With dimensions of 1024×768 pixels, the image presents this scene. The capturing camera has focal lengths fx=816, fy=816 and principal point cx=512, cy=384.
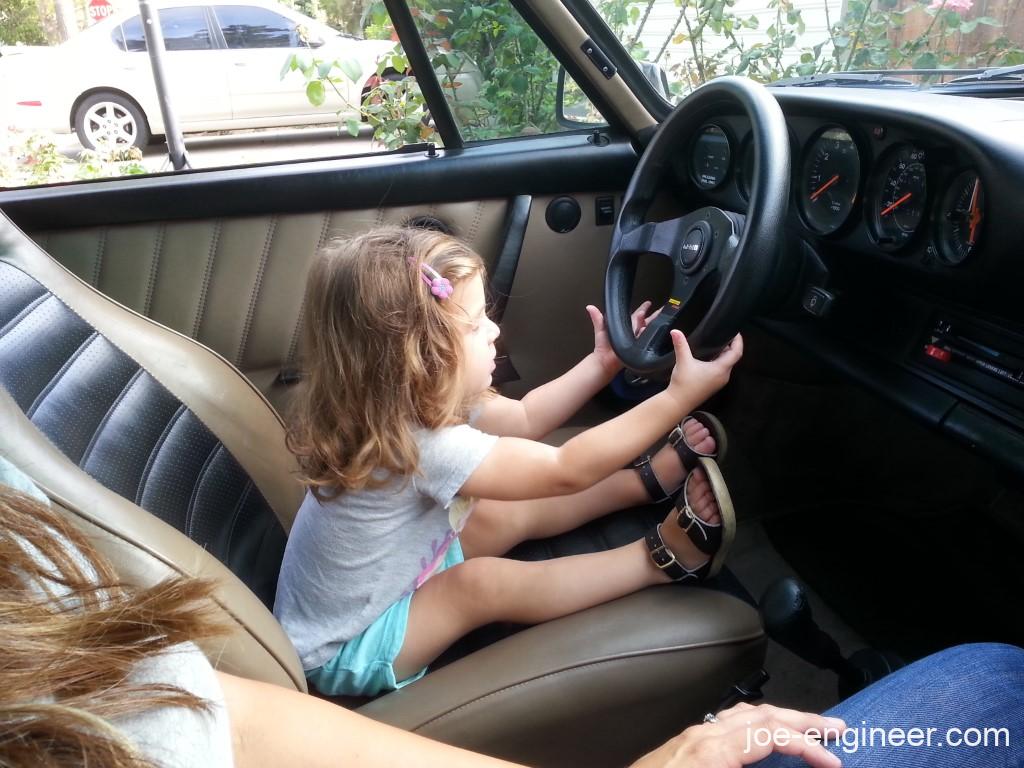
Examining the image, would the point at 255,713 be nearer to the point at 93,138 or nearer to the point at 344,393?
the point at 344,393

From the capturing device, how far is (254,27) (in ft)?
6.81

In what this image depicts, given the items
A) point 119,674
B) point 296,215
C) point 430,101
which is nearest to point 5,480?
point 119,674

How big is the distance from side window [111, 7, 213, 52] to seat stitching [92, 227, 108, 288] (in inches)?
25.3

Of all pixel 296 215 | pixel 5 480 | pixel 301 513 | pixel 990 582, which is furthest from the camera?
pixel 296 215

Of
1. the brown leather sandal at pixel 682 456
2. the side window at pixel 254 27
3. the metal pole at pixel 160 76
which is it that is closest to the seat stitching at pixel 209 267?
the metal pole at pixel 160 76

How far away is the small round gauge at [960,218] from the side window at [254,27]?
1.53m

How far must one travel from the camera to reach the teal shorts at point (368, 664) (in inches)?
46.4

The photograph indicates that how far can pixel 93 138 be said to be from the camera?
84.1 inches

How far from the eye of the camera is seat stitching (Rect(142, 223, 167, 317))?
1779 mm

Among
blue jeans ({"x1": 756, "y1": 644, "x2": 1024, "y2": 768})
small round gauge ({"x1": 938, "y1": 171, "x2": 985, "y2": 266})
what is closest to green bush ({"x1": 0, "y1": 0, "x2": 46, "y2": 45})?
small round gauge ({"x1": 938, "y1": 171, "x2": 985, "y2": 266})

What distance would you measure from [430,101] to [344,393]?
38.2 inches

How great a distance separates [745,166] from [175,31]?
4.91 feet

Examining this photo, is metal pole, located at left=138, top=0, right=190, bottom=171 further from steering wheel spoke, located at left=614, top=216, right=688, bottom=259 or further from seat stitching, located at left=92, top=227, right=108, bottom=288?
steering wheel spoke, located at left=614, top=216, right=688, bottom=259

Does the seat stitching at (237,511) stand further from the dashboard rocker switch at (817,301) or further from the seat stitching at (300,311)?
the dashboard rocker switch at (817,301)
